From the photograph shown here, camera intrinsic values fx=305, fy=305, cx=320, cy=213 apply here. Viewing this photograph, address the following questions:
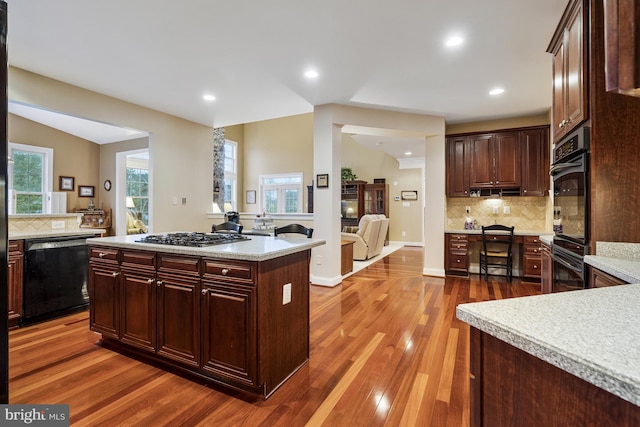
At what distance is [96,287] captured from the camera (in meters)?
2.51

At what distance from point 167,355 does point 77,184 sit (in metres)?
7.55

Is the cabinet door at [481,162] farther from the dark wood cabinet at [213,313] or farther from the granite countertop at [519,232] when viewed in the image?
the dark wood cabinet at [213,313]

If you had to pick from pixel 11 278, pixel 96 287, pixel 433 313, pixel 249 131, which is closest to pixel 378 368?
pixel 433 313

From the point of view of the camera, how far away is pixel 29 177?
666 cm

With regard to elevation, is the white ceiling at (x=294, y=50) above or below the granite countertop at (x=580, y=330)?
above

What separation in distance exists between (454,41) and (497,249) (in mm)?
3588

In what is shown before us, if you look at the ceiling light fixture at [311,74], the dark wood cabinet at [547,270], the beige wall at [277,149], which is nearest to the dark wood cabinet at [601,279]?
the dark wood cabinet at [547,270]

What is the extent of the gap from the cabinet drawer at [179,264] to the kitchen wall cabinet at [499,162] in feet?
14.7

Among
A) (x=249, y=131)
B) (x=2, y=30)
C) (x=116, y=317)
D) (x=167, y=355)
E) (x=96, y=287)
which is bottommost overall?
(x=167, y=355)

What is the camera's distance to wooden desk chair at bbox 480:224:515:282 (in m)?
4.64

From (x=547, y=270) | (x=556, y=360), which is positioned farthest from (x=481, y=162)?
(x=556, y=360)

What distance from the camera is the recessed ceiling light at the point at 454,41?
2.70 metres

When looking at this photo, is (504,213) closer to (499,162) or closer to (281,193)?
(499,162)

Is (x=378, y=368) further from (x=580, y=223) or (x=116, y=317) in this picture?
(x=116, y=317)
